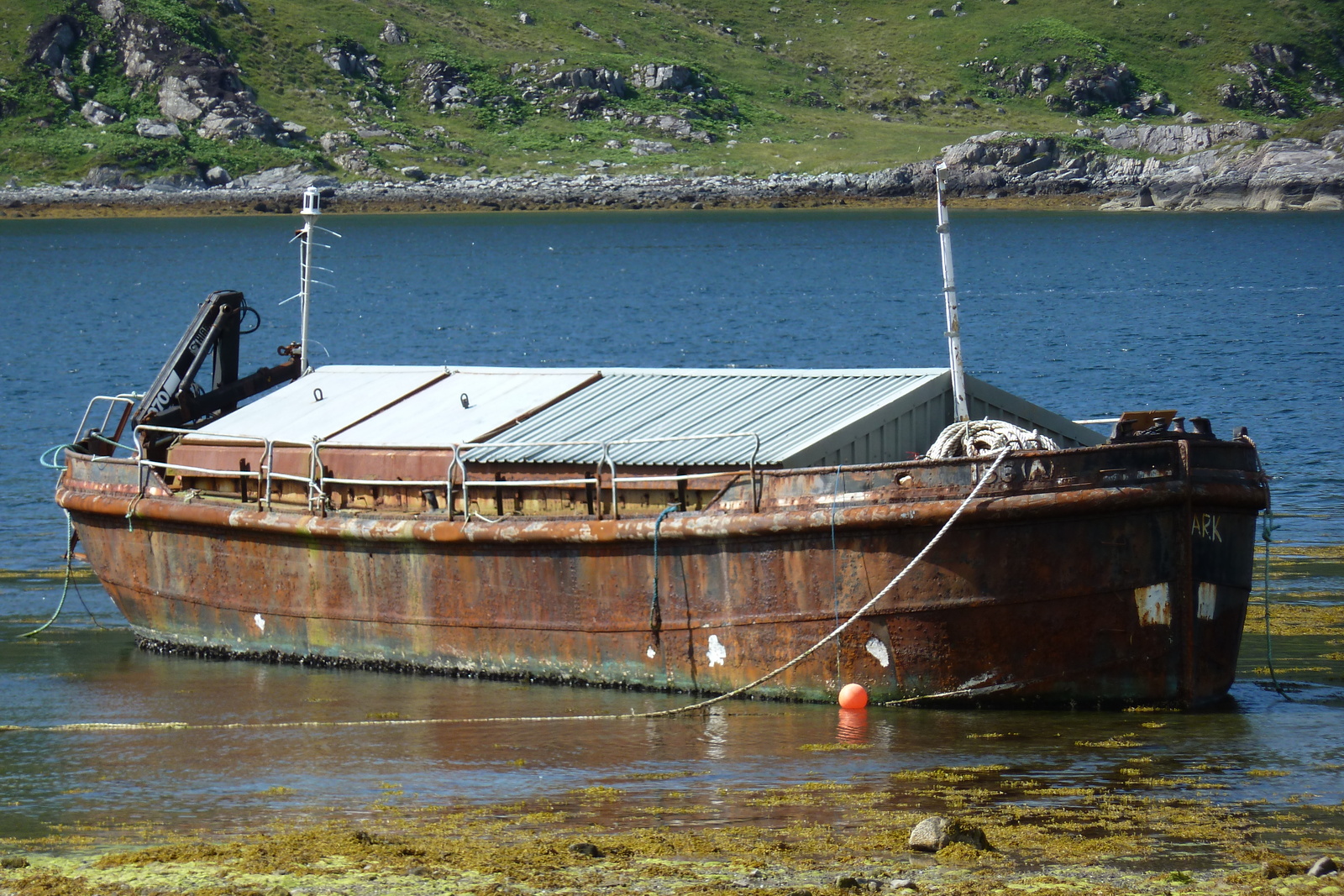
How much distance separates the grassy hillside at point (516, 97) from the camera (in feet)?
529

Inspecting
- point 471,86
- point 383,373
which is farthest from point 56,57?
point 383,373

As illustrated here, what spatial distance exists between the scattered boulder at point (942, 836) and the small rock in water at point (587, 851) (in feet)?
6.38

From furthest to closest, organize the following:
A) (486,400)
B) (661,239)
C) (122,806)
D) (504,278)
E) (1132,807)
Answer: (661,239)
(504,278)
(486,400)
(122,806)
(1132,807)

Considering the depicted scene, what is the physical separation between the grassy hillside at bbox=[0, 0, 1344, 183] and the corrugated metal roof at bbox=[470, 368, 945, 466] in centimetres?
14572

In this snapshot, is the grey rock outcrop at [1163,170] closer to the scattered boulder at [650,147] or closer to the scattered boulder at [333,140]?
the scattered boulder at [650,147]

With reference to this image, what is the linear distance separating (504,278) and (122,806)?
80053mm

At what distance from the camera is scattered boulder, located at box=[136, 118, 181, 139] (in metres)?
160

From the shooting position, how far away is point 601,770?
13.4m

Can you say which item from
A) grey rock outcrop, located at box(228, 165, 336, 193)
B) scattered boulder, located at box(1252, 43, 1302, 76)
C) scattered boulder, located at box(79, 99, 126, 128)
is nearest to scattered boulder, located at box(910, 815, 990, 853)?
grey rock outcrop, located at box(228, 165, 336, 193)

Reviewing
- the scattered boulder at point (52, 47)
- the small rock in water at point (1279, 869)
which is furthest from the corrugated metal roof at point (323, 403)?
the scattered boulder at point (52, 47)

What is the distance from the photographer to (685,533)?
14914 millimetres

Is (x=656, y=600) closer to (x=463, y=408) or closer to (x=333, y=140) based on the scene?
(x=463, y=408)

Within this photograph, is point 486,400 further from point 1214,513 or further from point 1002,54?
point 1002,54

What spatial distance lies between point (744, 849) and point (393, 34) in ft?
595
